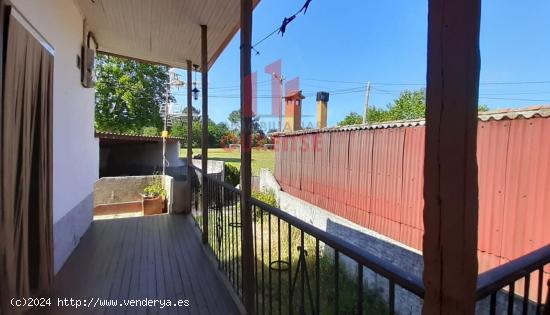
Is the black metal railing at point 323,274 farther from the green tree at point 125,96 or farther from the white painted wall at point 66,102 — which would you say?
the green tree at point 125,96

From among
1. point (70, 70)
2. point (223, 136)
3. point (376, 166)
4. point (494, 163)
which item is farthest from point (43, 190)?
point (223, 136)

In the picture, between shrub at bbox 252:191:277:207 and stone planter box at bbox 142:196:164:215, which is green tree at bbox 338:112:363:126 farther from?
stone planter box at bbox 142:196:164:215

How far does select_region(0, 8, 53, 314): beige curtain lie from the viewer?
64.0 inches

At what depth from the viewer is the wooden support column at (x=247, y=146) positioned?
196 cm

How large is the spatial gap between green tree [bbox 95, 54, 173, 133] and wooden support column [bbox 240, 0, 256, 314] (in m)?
15.5

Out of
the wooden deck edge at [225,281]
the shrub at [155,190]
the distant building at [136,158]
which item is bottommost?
the wooden deck edge at [225,281]

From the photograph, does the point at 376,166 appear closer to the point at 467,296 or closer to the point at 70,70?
the point at 70,70

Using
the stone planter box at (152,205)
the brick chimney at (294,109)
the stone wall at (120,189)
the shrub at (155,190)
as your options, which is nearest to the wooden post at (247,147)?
the stone planter box at (152,205)

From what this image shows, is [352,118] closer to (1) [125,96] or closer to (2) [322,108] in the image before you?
(2) [322,108]

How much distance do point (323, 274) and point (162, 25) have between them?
3751 millimetres

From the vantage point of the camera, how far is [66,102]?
3.10m

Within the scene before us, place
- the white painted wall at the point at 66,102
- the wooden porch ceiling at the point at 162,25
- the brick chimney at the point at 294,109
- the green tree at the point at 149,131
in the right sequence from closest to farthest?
the white painted wall at the point at 66,102
the wooden porch ceiling at the point at 162,25
the brick chimney at the point at 294,109
the green tree at the point at 149,131

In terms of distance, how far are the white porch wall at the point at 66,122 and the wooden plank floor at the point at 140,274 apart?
262 millimetres

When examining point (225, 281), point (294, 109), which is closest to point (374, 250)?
point (225, 281)
